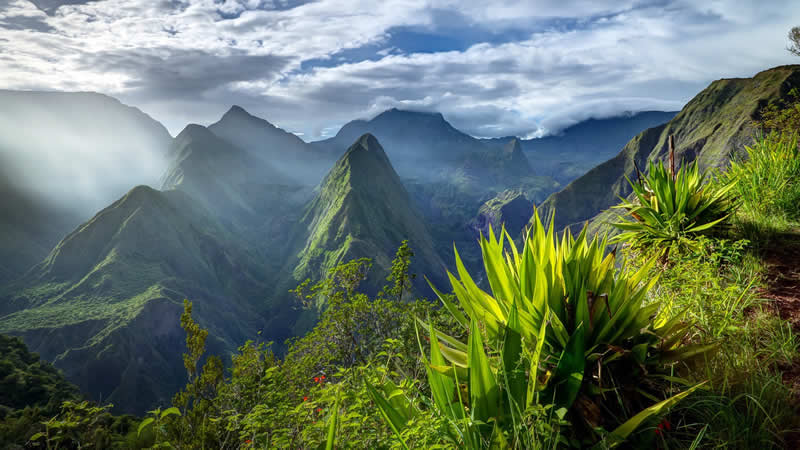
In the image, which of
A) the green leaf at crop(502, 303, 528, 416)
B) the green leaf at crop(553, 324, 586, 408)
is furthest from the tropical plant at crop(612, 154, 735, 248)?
the green leaf at crop(502, 303, 528, 416)

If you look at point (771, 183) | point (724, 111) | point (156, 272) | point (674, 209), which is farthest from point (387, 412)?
point (724, 111)

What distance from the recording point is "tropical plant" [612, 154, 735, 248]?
4.73 m

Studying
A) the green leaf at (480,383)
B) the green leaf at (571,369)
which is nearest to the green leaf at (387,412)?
the green leaf at (480,383)

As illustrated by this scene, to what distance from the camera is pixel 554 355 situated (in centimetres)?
215

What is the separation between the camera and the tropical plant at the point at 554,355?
183cm

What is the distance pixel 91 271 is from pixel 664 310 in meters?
154

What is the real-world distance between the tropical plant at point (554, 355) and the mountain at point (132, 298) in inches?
4429

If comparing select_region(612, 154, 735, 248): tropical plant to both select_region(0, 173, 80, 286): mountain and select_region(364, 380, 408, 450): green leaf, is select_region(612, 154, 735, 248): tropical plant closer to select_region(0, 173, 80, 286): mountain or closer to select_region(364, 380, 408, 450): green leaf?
select_region(364, 380, 408, 450): green leaf

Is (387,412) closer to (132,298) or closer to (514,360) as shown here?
(514,360)

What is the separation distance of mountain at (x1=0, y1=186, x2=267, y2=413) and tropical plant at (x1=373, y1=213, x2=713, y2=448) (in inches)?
4429

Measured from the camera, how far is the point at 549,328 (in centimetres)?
226

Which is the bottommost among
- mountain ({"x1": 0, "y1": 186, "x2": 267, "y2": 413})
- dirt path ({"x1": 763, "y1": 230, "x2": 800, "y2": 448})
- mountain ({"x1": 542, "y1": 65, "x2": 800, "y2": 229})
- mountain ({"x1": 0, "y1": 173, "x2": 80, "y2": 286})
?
mountain ({"x1": 0, "y1": 186, "x2": 267, "y2": 413})

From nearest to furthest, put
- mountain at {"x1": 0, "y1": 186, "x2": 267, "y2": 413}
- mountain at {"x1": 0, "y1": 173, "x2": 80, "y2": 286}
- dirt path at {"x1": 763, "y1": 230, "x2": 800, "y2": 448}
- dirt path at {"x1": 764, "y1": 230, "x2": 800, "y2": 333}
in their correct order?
dirt path at {"x1": 763, "y1": 230, "x2": 800, "y2": 448} < dirt path at {"x1": 764, "y1": 230, "x2": 800, "y2": 333} < mountain at {"x1": 0, "y1": 186, "x2": 267, "y2": 413} < mountain at {"x1": 0, "y1": 173, "x2": 80, "y2": 286}

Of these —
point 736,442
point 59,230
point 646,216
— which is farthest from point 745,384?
point 59,230
